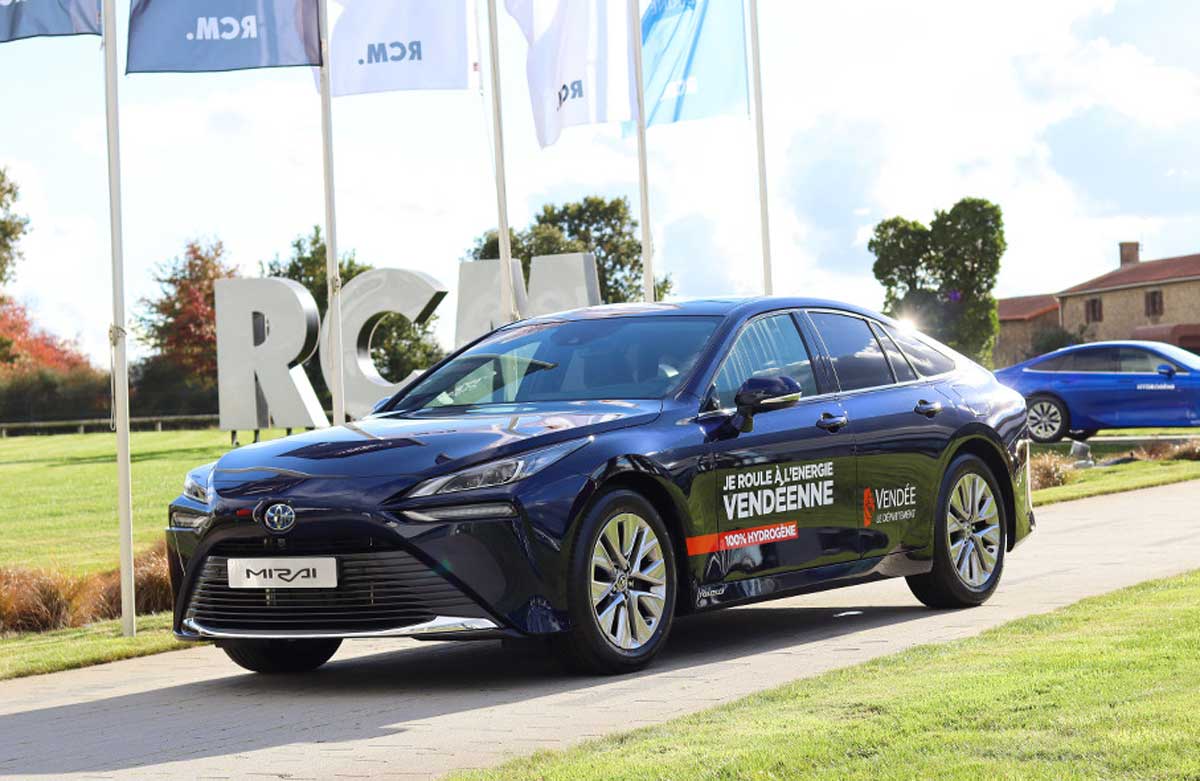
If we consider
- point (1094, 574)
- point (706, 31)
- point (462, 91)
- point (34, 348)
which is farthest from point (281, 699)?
point (34, 348)

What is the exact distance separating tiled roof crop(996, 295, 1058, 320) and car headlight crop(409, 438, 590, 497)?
104m

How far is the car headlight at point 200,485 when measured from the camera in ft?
25.7

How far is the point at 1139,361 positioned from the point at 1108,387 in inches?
27.5

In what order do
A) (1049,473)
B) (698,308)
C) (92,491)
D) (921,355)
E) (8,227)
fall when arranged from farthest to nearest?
(8,227), (92,491), (1049,473), (921,355), (698,308)

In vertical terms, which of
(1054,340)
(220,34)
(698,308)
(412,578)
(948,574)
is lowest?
(948,574)

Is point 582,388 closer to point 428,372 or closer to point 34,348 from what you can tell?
point 428,372

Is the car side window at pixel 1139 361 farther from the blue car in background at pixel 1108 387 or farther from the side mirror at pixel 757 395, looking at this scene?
the side mirror at pixel 757 395

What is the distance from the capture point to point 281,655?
8461 mm

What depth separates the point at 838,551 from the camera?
29.3 ft

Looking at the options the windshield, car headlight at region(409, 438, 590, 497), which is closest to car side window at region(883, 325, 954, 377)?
the windshield

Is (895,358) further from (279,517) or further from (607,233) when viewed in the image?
(607,233)

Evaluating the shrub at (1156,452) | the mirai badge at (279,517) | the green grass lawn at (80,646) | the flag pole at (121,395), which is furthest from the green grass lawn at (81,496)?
the shrub at (1156,452)

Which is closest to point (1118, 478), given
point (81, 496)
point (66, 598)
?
point (66, 598)

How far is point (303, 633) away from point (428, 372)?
88.5 inches
